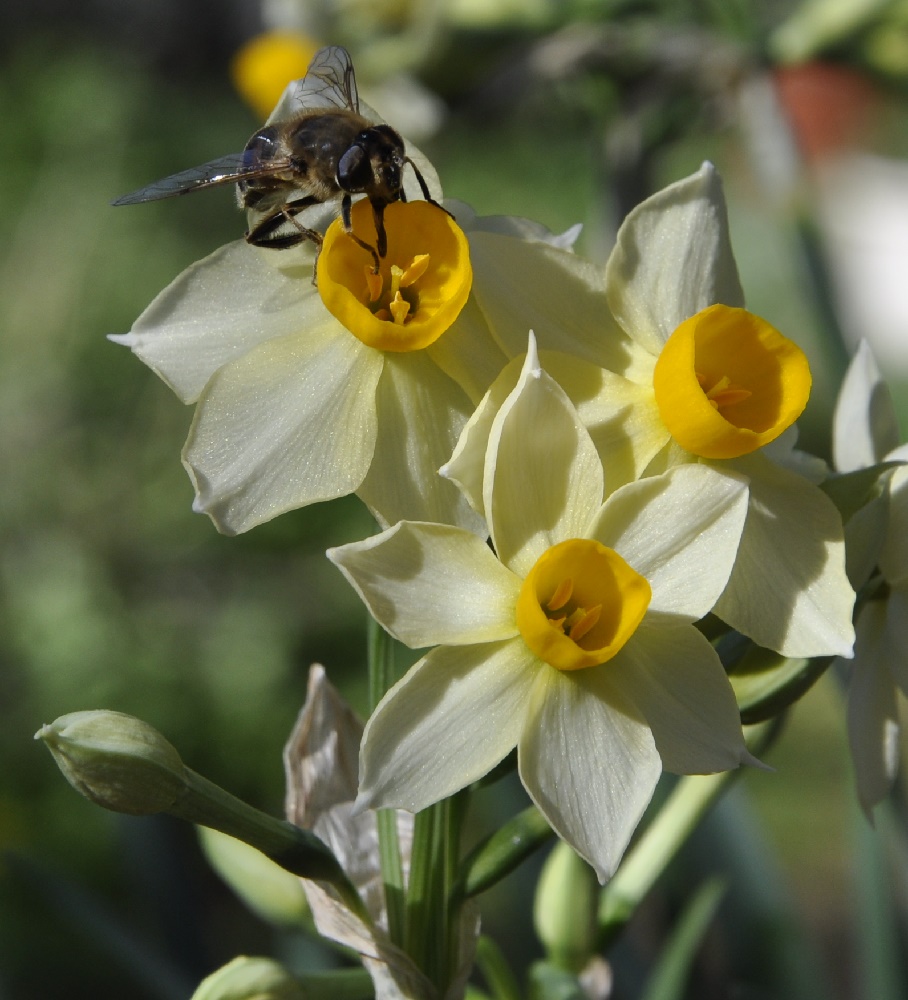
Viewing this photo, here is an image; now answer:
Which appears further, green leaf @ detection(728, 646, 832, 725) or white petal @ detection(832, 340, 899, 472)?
white petal @ detection(832, 340, 899, 472)

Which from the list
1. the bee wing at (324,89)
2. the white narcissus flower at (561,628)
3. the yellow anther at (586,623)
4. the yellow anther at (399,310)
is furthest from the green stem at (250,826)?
the bee wing at (324,89)

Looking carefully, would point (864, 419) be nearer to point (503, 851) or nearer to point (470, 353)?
point (470, 353)

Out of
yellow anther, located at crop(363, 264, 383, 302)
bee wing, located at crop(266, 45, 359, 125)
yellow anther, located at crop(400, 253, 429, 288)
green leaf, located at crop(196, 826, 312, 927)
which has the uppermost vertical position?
bee wing, located at crop(266, 45, 359, 125)

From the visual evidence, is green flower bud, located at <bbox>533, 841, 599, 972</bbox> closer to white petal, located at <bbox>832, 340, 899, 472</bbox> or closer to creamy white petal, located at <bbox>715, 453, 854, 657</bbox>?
creamy white petal, located at <bbox>715, 453, 854, 657</bbox>

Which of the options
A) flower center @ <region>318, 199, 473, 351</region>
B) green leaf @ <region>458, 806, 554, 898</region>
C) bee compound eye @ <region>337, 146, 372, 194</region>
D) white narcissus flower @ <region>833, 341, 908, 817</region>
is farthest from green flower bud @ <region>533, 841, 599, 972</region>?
bee compound eye @ <region>337, 146, 372, 194</region>

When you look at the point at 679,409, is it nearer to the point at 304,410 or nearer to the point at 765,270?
the point at 304,410

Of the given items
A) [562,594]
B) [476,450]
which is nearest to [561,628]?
[562,594]

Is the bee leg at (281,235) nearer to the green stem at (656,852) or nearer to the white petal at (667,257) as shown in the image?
the white petal at (667,257)
